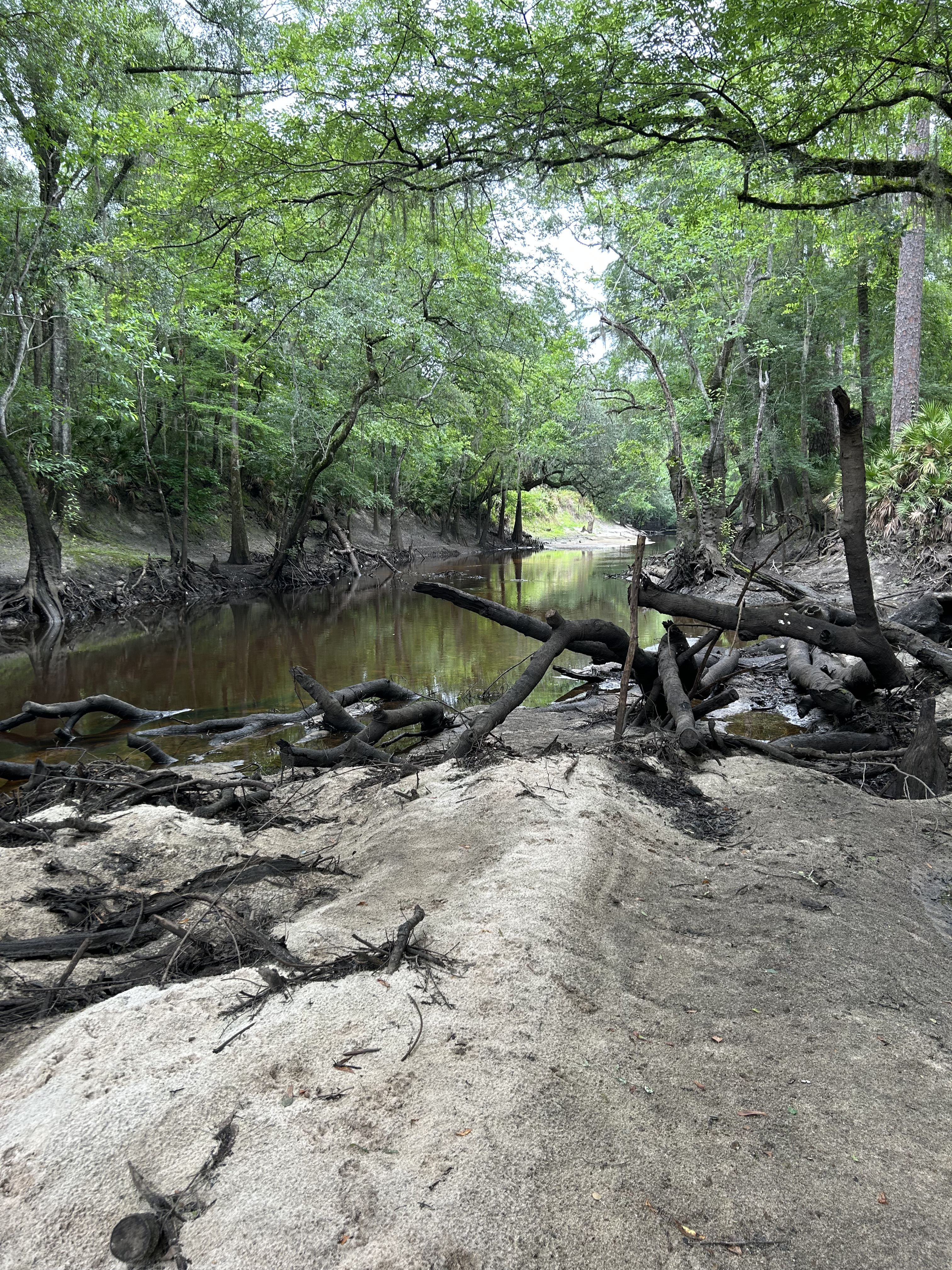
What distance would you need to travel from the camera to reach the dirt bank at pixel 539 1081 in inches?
60.5

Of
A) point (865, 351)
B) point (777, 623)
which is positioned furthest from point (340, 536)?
point (777, 623)

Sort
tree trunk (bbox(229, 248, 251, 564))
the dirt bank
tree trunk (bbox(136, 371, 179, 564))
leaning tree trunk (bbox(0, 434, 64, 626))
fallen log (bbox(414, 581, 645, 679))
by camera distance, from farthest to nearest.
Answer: tree trunk (bbox(229, 248, 251, 564)) < tree trunk (bbox(136, 371, 179, 564)) < leaning tree trunk (bbox(0, 434, 64, 626)) < fallen log (bbox(414, 581, 645, 679)) < the dirt bank

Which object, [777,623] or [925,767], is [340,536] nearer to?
[777,623]

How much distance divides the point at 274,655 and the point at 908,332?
49.3 ft

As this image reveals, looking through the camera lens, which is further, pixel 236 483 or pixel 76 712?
pixel 236 483

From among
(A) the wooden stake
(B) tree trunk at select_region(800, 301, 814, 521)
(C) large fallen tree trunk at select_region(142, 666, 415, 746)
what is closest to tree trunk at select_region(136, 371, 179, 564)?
(C) large fallen tree trunk at select_region(142, 666, 415, 746)

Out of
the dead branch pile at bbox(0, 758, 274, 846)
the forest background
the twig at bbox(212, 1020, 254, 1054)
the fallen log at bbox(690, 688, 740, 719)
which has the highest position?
the forest background

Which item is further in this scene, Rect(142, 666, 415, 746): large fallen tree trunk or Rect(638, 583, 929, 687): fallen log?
Rect(142, 666, 415, 746): large fallen tree trunk

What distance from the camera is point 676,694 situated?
5.91 m

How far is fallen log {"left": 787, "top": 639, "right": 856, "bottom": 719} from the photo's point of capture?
6516 mm

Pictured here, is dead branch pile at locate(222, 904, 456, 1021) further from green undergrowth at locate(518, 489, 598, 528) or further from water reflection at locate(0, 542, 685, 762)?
green undergrowth at locate(518, 489, 598, 528)

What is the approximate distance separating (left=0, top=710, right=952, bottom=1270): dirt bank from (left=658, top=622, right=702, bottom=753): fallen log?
5.35 ft

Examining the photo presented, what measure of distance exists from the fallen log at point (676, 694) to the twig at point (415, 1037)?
11.4 feet

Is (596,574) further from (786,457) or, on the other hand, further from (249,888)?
(249,888)
